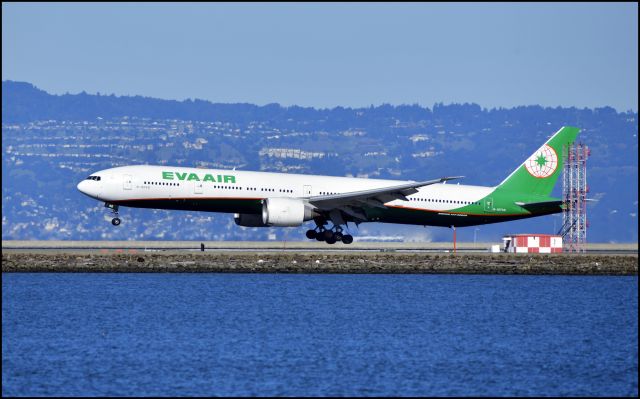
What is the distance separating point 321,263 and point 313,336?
819 inches

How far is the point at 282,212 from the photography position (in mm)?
66000

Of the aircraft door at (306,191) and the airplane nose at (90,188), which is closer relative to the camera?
the airplane nose at (90,188)

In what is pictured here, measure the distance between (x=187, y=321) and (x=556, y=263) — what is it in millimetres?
26538

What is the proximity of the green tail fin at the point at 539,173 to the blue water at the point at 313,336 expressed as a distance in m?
8.86

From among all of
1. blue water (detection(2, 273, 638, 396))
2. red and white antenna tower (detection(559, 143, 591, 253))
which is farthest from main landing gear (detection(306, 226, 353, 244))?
red and white antenna tower (detection(559, 143, 591, 253))

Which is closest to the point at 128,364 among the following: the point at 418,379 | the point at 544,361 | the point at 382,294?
the point at 418,379

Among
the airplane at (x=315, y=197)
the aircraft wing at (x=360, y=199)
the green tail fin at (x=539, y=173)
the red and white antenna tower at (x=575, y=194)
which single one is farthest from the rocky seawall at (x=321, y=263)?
the red and white antenna tower at (x=575, y=194)

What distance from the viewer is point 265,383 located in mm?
36875

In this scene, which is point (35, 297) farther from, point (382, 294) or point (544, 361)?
point (544, 361)

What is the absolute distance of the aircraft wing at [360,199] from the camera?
6627 centimetres

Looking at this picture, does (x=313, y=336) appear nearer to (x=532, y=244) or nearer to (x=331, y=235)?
(x=331, y=235)

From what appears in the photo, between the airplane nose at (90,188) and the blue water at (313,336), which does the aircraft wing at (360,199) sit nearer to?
the blue water at (313,336)

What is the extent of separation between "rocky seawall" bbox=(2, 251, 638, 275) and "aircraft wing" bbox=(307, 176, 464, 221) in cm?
248

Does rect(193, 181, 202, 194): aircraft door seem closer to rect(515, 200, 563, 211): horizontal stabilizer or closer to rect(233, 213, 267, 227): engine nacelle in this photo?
rect(233, 213, 267, 227): engine nacelle
